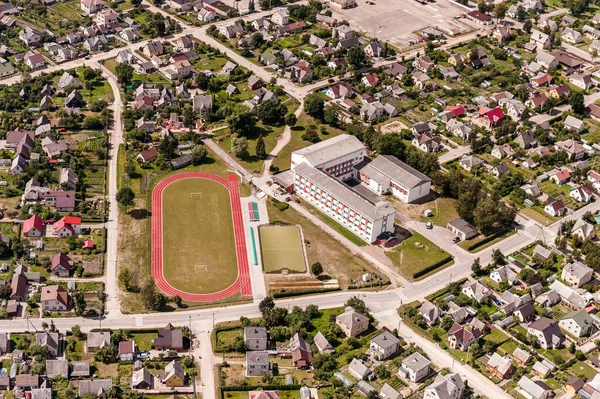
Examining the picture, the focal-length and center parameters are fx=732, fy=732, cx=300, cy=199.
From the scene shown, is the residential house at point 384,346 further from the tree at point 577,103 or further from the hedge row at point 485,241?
the tree at point 577,103

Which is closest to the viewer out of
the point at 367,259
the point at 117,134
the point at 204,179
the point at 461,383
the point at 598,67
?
the point at 461,383

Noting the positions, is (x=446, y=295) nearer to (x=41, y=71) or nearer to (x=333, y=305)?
(x=333, y=305)

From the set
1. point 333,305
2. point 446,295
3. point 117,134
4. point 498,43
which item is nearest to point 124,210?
point 117,134

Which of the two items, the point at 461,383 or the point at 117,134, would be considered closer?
the point at 461,383

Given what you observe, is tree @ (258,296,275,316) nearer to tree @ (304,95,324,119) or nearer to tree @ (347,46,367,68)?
tree @ (304,95,324,119)

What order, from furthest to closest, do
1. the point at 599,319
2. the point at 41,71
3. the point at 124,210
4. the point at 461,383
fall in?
1. the point at 41,71
2. the point at 124,210
3. the point at 599,319
4. the point at 461,383

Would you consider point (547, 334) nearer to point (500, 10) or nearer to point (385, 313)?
point (385, 313)

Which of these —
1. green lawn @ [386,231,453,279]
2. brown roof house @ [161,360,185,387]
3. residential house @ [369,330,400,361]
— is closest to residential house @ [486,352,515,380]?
residential house @ [369,330,400,361]

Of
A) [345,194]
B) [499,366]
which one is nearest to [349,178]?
[345,194]
